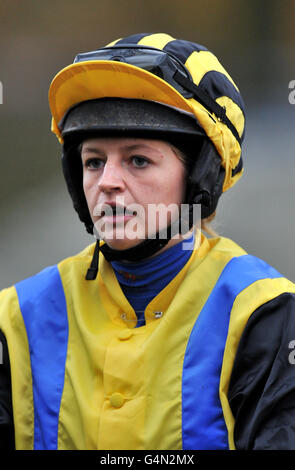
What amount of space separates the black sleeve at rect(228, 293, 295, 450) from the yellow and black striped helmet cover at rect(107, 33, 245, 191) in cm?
47

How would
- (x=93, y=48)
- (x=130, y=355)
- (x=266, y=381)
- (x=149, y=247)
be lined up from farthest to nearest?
1. (x=93, y=48)
2. (x=149, y=247)
3. (x=130, y=355)
4. (x=266, y=381)

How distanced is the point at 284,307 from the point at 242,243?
356cm

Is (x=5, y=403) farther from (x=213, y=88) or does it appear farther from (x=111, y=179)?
(x=213, y=88)

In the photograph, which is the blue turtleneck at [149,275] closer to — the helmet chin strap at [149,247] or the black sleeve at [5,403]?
the helmet chin strap at [149,247]

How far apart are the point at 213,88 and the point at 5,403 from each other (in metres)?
1.04

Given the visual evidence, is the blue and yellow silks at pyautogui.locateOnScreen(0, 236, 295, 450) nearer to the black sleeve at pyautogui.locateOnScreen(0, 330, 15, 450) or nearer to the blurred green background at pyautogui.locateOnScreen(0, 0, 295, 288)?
the black sleeve at pyautogui.locateOnScreen(0, 330, 15, 450)

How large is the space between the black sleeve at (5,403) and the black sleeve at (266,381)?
0.61 m

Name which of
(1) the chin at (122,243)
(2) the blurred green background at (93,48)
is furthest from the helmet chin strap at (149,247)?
(2) the blurred green background at (93,48)

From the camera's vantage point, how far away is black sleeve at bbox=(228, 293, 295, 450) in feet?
4.65

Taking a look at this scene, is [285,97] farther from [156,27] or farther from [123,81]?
[123,81]

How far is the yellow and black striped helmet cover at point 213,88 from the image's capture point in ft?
5.74

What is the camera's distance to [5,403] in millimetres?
1733

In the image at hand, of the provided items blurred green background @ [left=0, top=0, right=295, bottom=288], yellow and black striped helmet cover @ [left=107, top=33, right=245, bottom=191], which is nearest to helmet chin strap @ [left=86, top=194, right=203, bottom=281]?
yellow and black striped helmet cover @ [left=107, top=33, right=245, bottom=191]

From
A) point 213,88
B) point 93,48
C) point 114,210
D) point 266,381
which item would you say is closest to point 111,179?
point 114,210
